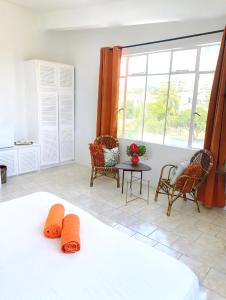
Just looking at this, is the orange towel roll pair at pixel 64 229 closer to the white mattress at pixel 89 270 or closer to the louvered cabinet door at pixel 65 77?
the white mattress at pixel 89 270

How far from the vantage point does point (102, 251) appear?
1350 millimetres

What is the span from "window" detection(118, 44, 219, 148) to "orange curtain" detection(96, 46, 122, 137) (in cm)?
21

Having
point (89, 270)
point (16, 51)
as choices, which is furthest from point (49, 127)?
point (89, 270)

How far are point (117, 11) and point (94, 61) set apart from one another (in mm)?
1300

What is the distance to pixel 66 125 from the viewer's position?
4938 mm

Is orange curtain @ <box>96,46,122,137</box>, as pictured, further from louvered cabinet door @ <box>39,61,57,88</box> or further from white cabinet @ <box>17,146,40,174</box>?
white cabinet @ <box>17,146,40,174</box>

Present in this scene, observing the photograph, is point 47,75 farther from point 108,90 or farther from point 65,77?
point 108,90

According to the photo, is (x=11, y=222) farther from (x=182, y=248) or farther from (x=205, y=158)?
(x=205, y=158)

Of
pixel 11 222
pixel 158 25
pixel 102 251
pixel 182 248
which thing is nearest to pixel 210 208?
pixel 182 248

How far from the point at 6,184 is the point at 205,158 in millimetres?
3194

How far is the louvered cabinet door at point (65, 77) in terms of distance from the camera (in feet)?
15.2

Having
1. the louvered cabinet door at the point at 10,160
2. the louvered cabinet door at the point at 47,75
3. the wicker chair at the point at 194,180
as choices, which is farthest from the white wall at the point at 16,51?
the wicker chair at the point at 194,180

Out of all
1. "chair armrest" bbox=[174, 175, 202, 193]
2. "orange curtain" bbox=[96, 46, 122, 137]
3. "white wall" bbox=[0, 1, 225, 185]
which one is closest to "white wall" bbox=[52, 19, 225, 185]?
"white wall" bbox=[0, 1, 225, 185]

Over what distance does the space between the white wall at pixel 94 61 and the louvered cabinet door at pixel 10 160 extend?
1.44 meters
